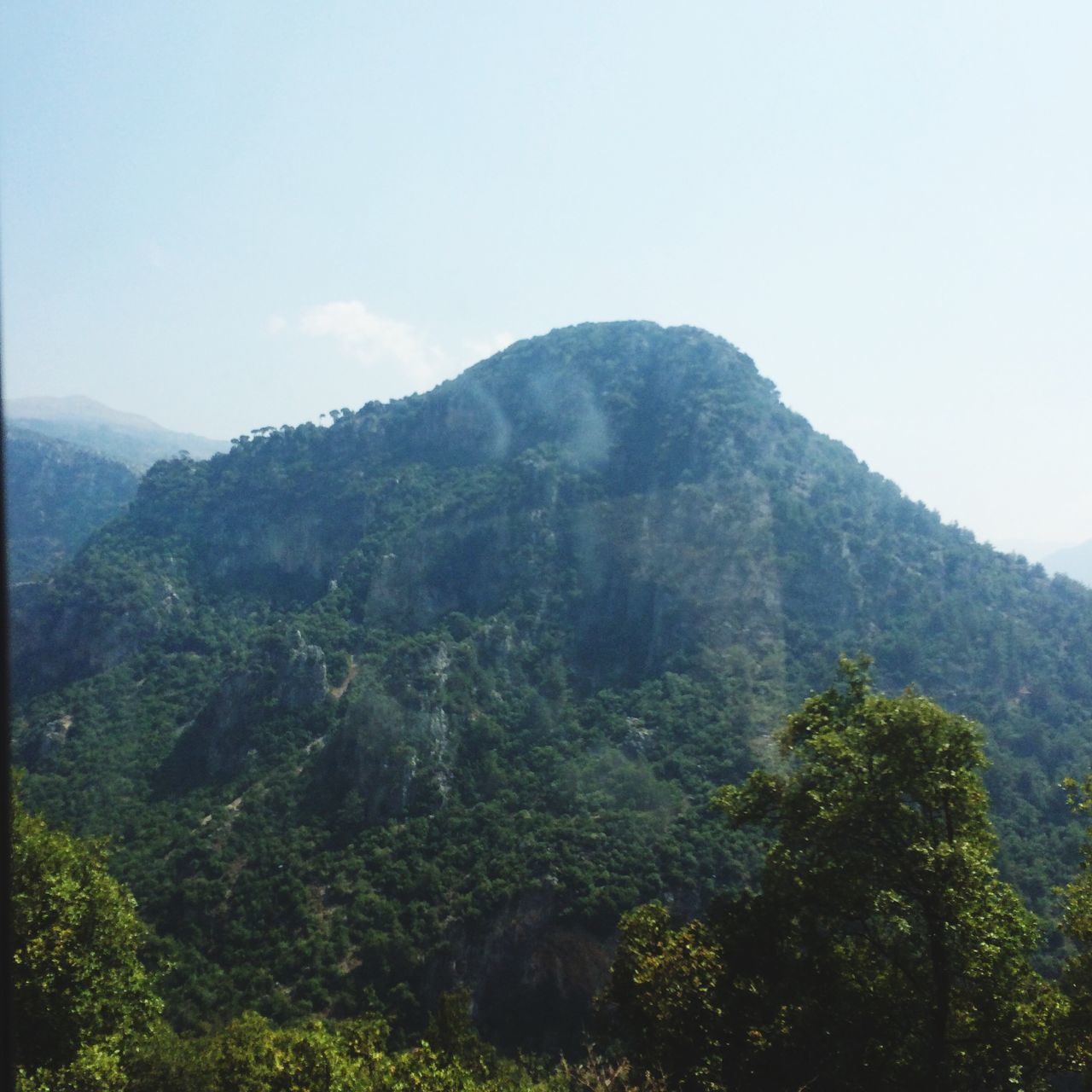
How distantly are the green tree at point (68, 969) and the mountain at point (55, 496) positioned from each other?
131 metres

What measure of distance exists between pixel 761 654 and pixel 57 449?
165m

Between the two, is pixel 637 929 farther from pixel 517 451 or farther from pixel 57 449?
pixel 57 449

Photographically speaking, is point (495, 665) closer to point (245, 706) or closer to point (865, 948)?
point (245, 706)

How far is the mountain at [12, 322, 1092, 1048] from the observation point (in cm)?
4591

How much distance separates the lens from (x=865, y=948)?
49.7 ft

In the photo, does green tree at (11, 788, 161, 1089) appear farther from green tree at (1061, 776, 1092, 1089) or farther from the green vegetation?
green tree at (1061, 776, 1092, 1089)

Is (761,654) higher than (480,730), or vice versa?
(761,654)

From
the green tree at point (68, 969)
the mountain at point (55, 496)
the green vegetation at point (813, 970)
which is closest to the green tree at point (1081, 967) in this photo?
the green vegetation at point (813, 970)

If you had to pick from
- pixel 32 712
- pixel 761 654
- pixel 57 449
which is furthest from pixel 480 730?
pixel 57 449

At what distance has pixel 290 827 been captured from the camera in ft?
180

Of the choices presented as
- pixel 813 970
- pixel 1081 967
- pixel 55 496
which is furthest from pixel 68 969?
pixel 55 496

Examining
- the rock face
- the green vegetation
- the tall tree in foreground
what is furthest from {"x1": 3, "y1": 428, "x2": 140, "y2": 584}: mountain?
the tall tree in foreground

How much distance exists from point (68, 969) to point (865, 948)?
18.7 metres

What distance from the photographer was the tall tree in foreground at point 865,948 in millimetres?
12383
